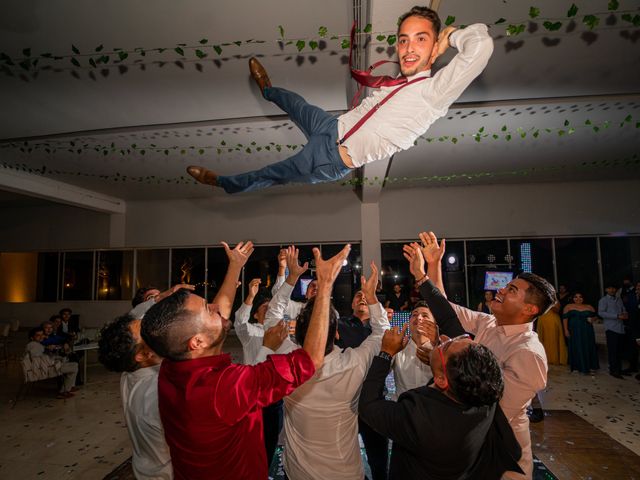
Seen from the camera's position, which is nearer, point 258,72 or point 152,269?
point 258,72

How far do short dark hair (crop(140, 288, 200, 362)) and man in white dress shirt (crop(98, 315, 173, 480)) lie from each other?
0.60 metres

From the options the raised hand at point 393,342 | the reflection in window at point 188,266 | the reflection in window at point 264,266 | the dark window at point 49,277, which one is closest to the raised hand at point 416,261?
the raised hand at point 393,342

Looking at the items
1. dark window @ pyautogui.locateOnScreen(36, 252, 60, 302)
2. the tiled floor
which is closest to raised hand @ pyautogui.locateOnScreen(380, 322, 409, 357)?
the tiled floor

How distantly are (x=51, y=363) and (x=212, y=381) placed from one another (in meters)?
→ 4.89

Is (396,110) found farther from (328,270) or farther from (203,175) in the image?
(203,175)

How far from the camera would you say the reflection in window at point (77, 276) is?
916 centimetres

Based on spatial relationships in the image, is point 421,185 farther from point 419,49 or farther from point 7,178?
point 7,178

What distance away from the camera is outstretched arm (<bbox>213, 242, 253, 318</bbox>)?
1.65 metres

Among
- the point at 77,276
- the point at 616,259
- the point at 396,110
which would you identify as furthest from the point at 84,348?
the point at 616,259

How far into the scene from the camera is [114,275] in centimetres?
918

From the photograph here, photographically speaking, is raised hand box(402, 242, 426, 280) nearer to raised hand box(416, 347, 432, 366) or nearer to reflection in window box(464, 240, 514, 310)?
raised hand box(416, 347, 432, 366)

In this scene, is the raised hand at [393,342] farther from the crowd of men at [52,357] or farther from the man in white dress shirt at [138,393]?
the crowd of men at [52,357]

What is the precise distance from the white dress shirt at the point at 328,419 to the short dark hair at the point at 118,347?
2.60 feet

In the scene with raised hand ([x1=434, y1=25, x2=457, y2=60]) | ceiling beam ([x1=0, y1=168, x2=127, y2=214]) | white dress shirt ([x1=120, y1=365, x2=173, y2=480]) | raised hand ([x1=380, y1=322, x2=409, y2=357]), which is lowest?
white dress shirt ([x1=120, y1=365, x2=173, y2=480])
